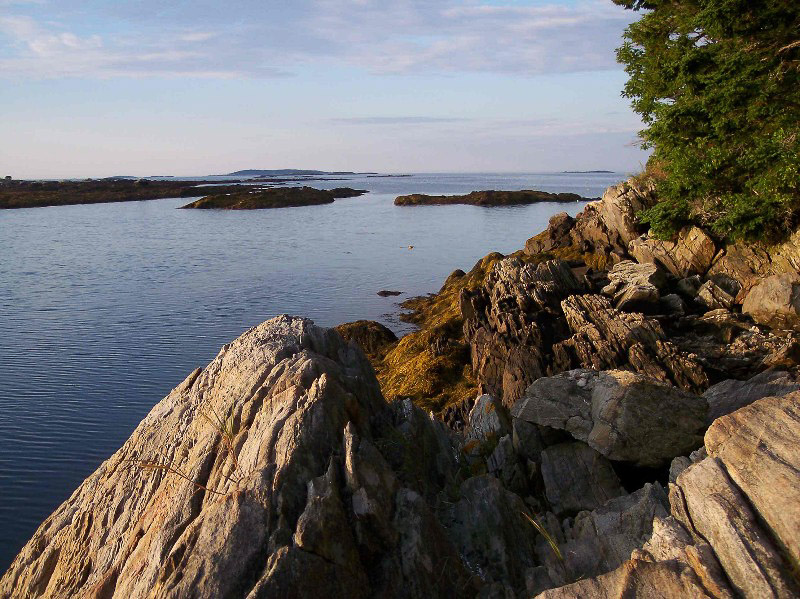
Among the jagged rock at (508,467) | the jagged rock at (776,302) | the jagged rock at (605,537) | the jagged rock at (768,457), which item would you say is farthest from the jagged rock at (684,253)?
the jagged rock at (768,457)

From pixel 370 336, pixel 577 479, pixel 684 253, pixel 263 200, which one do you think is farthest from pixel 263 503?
pixel 263 200

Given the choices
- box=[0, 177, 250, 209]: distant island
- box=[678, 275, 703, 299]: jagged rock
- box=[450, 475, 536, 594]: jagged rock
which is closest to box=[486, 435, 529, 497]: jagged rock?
box=[450, 475, 536, 594]: jagged rock

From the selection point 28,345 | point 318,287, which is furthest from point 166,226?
point 28,345

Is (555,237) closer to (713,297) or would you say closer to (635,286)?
(635,286)

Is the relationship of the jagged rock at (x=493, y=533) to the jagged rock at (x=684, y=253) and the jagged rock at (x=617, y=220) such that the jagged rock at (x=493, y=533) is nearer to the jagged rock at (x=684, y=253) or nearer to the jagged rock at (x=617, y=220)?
the jagged rock at (x=684, y=253)

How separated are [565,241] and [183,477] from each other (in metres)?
32.4

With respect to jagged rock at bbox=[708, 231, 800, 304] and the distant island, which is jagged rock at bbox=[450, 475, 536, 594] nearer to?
jagged rock at bbox=[708, 231, 800, 304]

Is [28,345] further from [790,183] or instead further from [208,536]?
[790,183]

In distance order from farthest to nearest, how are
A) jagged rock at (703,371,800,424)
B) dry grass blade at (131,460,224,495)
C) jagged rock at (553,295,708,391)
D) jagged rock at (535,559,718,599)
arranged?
jagged rock at (553,295,708,391) < jagged rock at (703,371,800,424) < dry grass blade at (131,460,224,495) < jagged rock at (535,559,718,599)

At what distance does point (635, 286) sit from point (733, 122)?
865cm

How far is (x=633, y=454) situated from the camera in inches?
476

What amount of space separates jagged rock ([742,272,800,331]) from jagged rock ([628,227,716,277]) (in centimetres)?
469

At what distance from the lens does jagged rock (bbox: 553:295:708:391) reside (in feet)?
59.0

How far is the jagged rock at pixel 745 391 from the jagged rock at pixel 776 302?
7.62 meters
